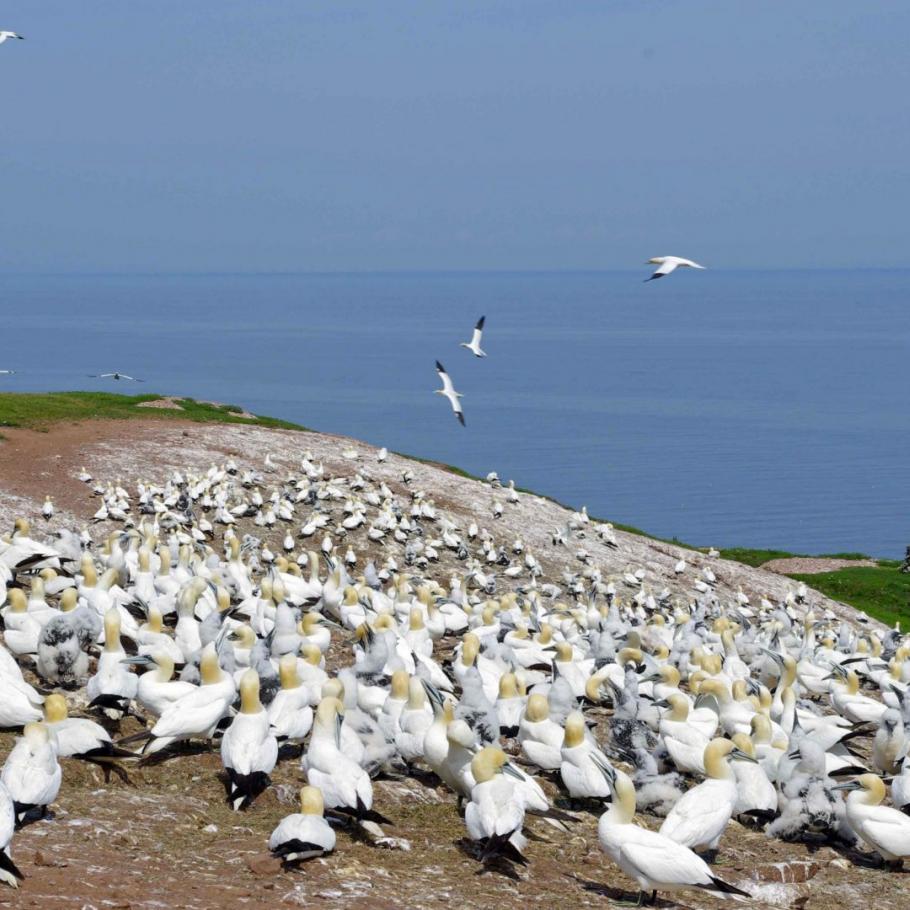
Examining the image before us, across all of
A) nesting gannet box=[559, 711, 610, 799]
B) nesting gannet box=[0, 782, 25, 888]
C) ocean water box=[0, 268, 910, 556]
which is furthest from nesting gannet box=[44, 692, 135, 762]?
ocean water box=[0, 268, 910, 556]

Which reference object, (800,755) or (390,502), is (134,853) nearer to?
(800,755)

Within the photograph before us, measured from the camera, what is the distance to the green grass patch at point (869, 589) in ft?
126

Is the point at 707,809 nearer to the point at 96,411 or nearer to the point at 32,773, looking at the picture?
the point at 32,773

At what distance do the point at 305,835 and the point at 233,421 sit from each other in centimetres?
3110

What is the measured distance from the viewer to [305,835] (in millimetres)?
9406

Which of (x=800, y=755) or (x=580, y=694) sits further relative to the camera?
(x=580, y=694)

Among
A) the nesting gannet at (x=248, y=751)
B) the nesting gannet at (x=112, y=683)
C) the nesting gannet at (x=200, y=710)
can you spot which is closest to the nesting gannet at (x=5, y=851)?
the nesting gannet at (x=248, y=751)

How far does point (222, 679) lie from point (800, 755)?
5.21 metres

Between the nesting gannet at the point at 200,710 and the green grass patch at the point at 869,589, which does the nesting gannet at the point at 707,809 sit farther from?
the green grass patch at the point at 869,589

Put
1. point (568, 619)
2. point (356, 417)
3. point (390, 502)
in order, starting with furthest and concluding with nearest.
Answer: point (356, 417), point (390, 502), point (568, 619)

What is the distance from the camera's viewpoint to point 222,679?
474 inches

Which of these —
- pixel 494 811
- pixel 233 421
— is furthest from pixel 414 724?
pixel 233 421

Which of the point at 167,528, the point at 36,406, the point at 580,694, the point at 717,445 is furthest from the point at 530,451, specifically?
the point at 580,694

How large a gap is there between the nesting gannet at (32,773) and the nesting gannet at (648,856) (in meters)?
3.87
